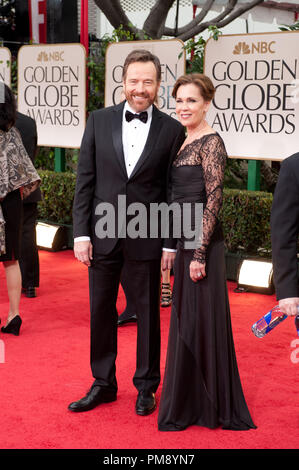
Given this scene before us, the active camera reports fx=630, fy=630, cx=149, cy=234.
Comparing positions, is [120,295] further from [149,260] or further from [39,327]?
[149,260]

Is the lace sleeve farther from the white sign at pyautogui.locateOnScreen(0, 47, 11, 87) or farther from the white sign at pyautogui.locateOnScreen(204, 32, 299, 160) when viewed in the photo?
the white sign at pyautogui.locateOnScreen(0, 47, 11, 87)

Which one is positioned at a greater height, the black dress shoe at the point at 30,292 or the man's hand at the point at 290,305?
the man's hand at the point at 290,305

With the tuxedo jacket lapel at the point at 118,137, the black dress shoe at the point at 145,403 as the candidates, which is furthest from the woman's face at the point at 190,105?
the black dress shoe at the point at 145,403

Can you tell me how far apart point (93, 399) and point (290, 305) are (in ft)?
4.55

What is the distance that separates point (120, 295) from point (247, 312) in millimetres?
1126

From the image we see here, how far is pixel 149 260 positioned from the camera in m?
3.08

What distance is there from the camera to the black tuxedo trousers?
2.98 meters

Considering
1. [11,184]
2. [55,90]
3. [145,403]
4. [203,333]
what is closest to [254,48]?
[55,90]

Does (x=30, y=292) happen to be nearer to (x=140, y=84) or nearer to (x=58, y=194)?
(x=58, y=194)

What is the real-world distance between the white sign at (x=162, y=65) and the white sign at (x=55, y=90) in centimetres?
44

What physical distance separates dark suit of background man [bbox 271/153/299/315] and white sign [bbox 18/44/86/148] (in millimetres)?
5080

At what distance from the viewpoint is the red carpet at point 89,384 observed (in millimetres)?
2838

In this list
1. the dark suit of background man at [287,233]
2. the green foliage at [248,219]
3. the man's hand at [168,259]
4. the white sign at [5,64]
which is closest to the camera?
the dark suit of background man at [287,233]

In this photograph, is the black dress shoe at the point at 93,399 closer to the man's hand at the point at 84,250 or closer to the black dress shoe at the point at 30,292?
the man's hand at the point at 84,250
